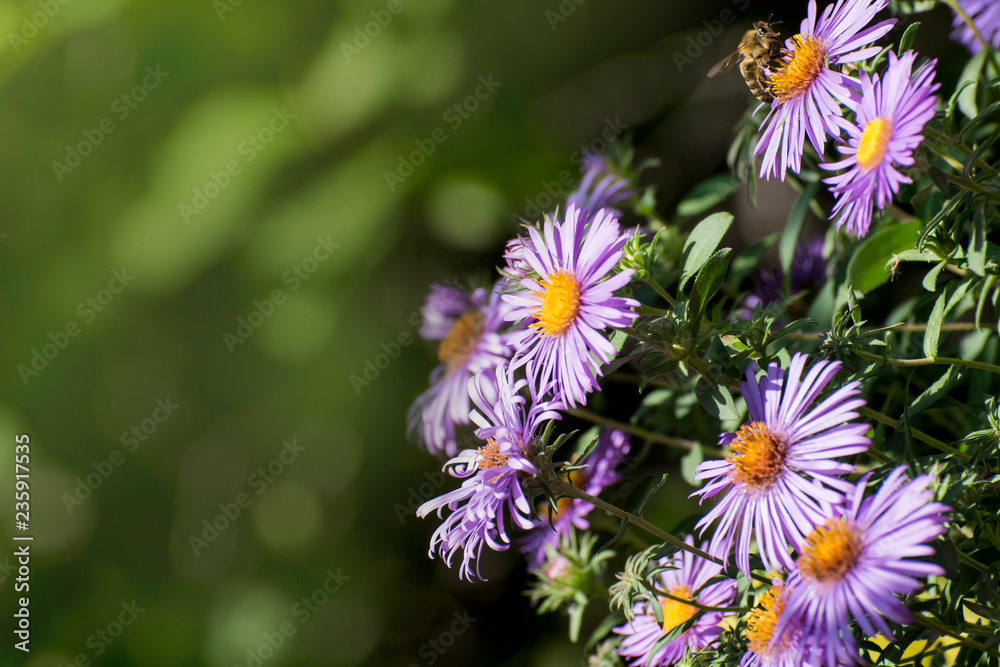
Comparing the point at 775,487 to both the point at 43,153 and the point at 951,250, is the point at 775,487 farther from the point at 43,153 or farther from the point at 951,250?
the point at 43,153

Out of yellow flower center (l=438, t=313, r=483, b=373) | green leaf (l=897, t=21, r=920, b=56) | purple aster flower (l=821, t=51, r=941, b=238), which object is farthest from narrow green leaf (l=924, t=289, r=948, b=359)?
yellow flower center (l=438, t=313, r=483, b=373)

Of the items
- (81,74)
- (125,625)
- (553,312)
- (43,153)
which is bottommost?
(125,625)

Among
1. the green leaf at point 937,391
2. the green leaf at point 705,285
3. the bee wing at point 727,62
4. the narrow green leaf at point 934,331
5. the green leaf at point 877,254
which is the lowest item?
the green leaf at point 705,285

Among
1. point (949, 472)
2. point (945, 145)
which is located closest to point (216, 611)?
point (949, 472)

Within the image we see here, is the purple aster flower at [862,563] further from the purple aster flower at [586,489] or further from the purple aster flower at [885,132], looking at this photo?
the purple aster flower at [586,489]

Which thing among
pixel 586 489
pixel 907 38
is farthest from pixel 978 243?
pixel 586 489

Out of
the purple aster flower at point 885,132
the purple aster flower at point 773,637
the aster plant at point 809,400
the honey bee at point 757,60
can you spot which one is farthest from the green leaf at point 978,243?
the purple aster flower at point 773,637

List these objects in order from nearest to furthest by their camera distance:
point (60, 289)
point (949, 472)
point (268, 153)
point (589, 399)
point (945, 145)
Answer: point (949, 472)
point (945, 145)
point (589, 399)
point (268, 153)
point (60, 289)
